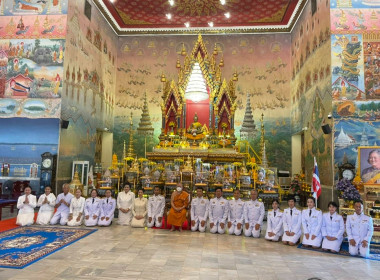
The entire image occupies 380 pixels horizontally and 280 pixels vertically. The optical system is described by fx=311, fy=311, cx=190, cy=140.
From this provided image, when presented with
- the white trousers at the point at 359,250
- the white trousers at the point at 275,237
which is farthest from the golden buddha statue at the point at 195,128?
the white trousers at the point at 359,250

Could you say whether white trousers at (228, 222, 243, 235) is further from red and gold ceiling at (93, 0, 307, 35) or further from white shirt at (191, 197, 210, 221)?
red and gold ceiling at (93, 0, 307, 35)

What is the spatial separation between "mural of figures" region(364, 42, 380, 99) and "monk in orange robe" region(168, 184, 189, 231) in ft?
21.8

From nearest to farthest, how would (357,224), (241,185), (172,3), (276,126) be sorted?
(357,224) → (241,185) → (172,3) → (276,126)

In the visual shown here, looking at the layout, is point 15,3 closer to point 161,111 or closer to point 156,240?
point 161,111

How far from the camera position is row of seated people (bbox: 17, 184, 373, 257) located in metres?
5.97

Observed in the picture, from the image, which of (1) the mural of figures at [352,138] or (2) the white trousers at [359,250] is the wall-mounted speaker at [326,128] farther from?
(2) the white trousers at [359,250]

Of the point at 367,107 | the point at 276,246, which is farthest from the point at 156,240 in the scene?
the point at 367,107

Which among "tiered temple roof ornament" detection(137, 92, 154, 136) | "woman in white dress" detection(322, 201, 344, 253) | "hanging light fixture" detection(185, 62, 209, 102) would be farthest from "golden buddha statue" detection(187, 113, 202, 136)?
"woman in white dress" detection(322, 201, 344, 253)

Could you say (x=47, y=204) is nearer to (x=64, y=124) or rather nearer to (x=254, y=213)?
(x=64, y=124)

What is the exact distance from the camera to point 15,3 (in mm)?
11477

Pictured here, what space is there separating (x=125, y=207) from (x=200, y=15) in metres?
11.1

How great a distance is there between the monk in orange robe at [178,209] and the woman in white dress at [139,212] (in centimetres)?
73

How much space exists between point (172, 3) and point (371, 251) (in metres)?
11.8

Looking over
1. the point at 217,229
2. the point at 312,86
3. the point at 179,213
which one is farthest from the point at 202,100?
the point at 217,229
